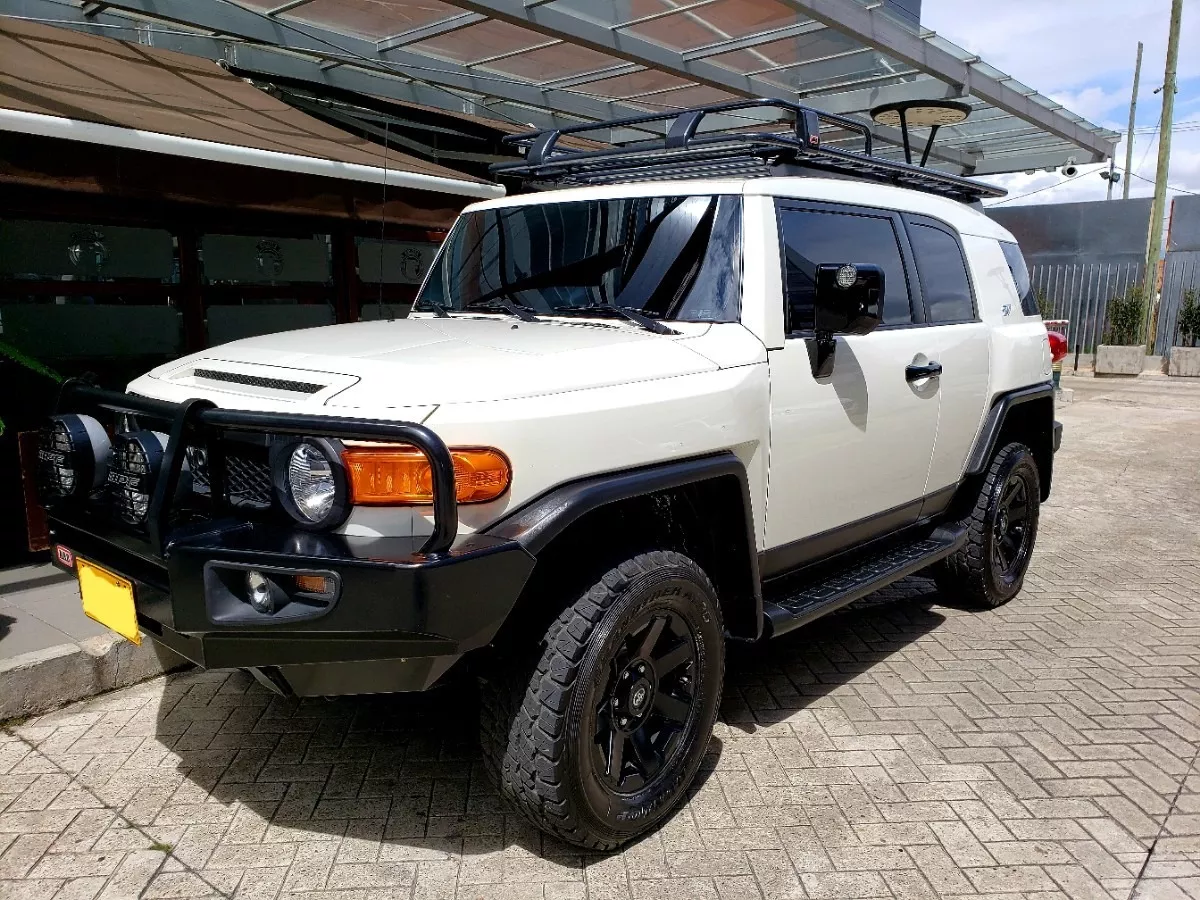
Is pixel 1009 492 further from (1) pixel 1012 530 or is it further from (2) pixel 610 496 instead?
(2) pixel 610 496

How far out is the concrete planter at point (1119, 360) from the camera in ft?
59.1

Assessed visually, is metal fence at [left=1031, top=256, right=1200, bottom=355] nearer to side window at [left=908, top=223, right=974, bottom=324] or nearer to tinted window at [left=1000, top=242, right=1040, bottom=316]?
tinted window at [left=1000, top=242, right=1040, bottom=316]

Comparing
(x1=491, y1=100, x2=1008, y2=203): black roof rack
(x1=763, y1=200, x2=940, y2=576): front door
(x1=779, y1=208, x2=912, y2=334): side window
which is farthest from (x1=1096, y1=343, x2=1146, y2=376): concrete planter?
(x1=779, y1=208, x2=912, y2=334): side window

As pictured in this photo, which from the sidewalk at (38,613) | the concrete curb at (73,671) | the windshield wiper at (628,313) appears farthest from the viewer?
the sidewalk at (38,613)

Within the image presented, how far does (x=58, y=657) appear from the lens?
147 inches

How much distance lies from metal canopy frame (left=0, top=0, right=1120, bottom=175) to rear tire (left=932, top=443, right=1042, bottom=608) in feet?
13.0

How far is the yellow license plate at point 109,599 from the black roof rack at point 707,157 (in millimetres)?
2399

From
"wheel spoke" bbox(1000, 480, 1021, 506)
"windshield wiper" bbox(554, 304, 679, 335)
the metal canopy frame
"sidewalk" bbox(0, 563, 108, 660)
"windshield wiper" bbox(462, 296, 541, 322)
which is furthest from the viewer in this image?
the metal canopy frame

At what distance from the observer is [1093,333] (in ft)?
67.7

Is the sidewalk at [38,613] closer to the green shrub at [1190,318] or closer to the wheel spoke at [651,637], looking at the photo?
the wheel spoke at [651,637]

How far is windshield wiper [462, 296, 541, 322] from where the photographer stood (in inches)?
137

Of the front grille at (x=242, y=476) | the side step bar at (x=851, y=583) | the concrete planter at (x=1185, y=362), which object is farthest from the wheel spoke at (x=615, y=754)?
the concrete planter at (x=1185, y=362)

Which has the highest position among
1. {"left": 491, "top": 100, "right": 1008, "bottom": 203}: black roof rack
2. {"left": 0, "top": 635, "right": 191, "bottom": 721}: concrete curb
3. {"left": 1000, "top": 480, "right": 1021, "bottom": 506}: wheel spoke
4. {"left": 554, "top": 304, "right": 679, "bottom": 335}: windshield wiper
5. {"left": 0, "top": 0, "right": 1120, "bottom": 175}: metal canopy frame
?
{"left": 0, "top": 0, "right": 1120, "bottom": 175}: metal canopy frame

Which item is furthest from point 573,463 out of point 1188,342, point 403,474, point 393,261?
point 1188,342
